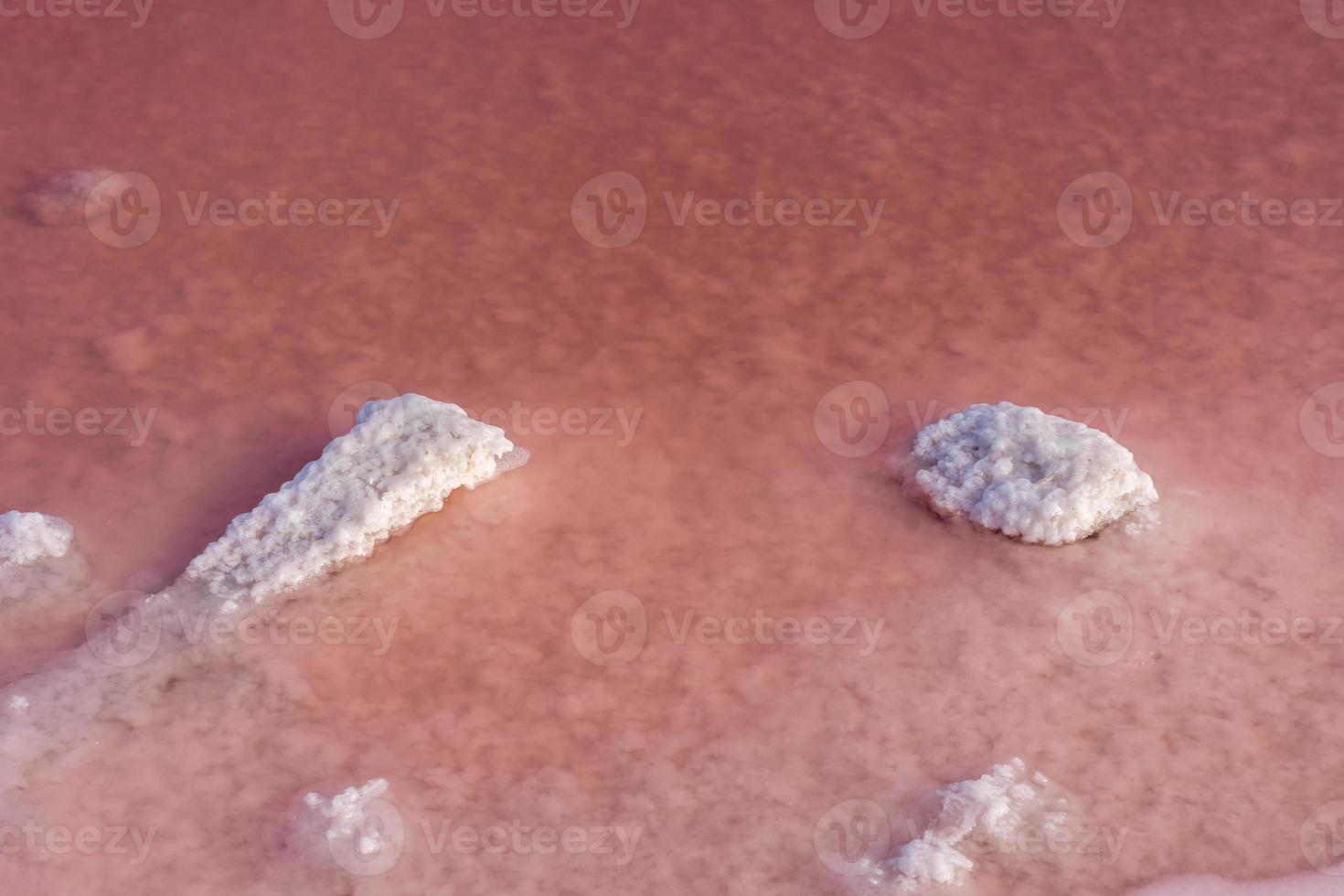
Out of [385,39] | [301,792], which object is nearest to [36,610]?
[301,792]

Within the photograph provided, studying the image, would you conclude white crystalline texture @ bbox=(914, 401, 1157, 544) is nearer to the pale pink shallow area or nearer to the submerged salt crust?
the pale pink shallow area

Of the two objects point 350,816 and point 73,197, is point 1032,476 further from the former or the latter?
point 73,197

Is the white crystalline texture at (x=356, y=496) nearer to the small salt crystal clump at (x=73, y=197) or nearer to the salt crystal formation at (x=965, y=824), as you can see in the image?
the salt crystal formation at (x=965, y=824)

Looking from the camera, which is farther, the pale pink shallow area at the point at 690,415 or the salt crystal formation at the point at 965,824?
the pale pink shallow area at the point at 690,415

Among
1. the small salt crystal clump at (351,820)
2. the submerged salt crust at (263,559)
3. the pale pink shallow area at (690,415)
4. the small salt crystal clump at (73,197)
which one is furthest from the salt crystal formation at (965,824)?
the small salt crystal clump at (73,197)

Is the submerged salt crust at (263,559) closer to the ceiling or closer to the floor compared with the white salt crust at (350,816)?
closer to the ceiling

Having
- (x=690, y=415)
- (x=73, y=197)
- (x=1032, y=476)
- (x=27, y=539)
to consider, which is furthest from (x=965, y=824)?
(x=73, y=197)

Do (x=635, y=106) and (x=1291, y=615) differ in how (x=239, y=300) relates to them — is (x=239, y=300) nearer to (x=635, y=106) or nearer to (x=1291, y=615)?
(x=635, y=106)
